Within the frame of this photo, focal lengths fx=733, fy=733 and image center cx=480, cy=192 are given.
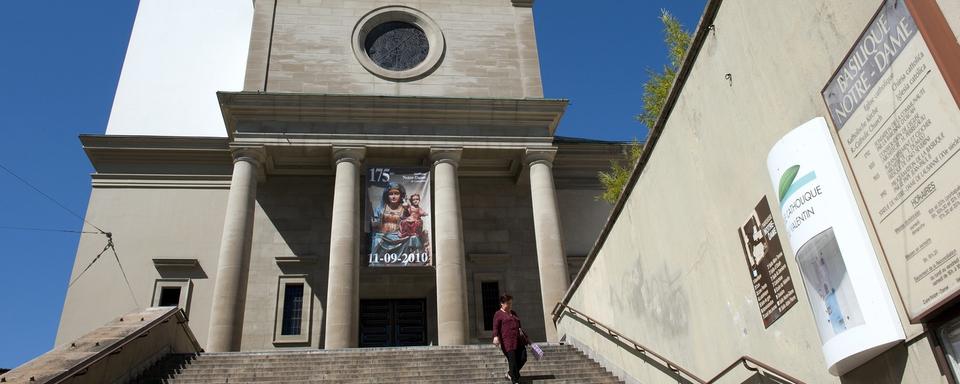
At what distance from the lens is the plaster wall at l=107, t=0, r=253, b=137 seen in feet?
86.8

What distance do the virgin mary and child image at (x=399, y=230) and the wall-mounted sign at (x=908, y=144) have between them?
572 inches

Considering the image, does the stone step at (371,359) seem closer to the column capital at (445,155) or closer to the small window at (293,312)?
the small window at (293,312)

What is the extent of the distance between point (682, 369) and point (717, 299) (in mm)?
1149

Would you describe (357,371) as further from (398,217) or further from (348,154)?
(348,154)

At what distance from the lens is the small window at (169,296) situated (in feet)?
71.5

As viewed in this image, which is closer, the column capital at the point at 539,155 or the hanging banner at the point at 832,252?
the hanging banner at the point at 832,252

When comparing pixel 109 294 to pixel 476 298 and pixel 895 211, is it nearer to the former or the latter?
pixel 476 298

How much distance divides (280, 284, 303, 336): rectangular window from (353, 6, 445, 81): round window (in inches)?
282

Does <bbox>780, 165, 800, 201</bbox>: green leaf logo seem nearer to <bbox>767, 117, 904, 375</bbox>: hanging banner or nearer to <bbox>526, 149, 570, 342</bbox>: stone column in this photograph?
<bbox>767, 117, 904, 375</bbox>: hanging banner

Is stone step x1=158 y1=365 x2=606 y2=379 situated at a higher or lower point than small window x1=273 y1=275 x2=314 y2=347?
lower

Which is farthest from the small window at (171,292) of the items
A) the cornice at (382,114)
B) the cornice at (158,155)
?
the cornice at (382,114)

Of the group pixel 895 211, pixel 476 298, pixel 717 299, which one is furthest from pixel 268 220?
pixel 895 211

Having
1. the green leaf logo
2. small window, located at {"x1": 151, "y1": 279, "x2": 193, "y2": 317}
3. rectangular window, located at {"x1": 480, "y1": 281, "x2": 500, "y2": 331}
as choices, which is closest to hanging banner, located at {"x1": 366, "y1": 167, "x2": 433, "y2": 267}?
rectangular window, located at {"x1": 480, "y1": 281, "x2": 500, "y2": 331}

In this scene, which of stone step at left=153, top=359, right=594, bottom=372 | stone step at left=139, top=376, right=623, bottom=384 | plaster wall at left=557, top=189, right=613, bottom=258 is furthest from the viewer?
plaster wall at left=557, top=189, right=613, bottom=258
